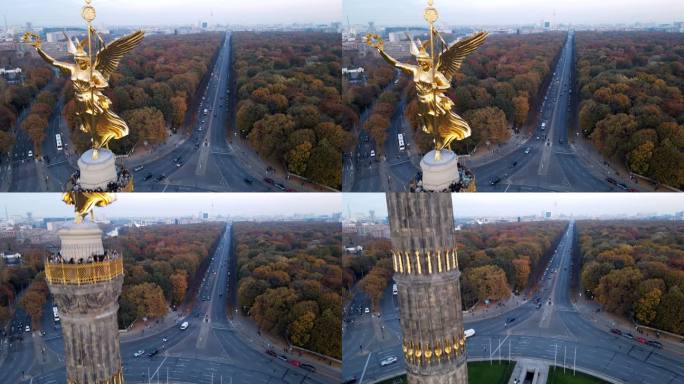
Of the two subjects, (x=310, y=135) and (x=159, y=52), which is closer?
Answer: (x=159, y=52)

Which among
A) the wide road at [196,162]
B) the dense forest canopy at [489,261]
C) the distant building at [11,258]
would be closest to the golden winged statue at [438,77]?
the wide road at [196,162]

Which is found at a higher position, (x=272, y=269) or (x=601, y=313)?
(x=272, y=269)

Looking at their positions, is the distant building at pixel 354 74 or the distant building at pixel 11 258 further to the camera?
the distant building at pixel 11 258

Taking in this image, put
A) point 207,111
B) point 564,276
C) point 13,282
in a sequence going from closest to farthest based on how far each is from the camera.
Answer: point 207,111, point 13,282, point 564,276

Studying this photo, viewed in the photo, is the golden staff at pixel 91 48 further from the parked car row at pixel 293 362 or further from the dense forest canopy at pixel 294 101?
the parked car row at pixel 293 362

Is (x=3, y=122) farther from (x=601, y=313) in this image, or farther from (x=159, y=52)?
(x=601, y=313)

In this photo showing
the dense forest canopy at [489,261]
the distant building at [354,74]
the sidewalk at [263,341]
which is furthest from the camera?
the dense forest canopy at [489,261]

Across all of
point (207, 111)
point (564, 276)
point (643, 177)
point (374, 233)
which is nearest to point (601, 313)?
point (564, 276)
